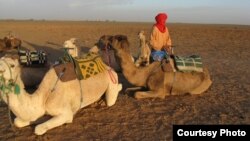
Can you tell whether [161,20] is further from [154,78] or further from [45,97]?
[45,97]

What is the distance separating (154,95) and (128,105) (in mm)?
692

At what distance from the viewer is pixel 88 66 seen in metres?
6.79

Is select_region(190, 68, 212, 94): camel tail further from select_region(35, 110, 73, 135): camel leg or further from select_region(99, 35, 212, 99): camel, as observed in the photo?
select_region(35, 110, 73, 135): camel leg

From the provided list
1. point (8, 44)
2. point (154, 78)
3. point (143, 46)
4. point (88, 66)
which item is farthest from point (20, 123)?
point (8, 44)

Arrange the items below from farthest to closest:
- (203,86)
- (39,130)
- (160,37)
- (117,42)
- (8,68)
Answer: (160,37), (203,86), (117,42), (39,130), (8,68)

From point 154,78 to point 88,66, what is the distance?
1.89m

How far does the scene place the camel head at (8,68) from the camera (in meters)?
5.38

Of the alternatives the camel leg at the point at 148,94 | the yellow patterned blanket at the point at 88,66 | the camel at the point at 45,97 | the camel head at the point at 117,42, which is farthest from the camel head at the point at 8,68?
the camel leg at the point at 148,94

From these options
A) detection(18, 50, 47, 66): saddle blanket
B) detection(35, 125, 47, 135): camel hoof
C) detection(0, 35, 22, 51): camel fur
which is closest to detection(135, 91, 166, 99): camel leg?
detection(18, 50, 47, 66): saddle blanket

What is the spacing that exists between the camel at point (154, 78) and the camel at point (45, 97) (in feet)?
4.45

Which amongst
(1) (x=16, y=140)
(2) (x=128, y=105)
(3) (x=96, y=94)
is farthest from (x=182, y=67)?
(1) (x=16, y=140)

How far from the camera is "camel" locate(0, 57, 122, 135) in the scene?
5.48 metres

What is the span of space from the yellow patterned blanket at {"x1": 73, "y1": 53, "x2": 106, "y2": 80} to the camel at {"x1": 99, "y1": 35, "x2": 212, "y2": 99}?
903 mm

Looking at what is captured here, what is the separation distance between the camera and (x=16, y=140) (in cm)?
579
